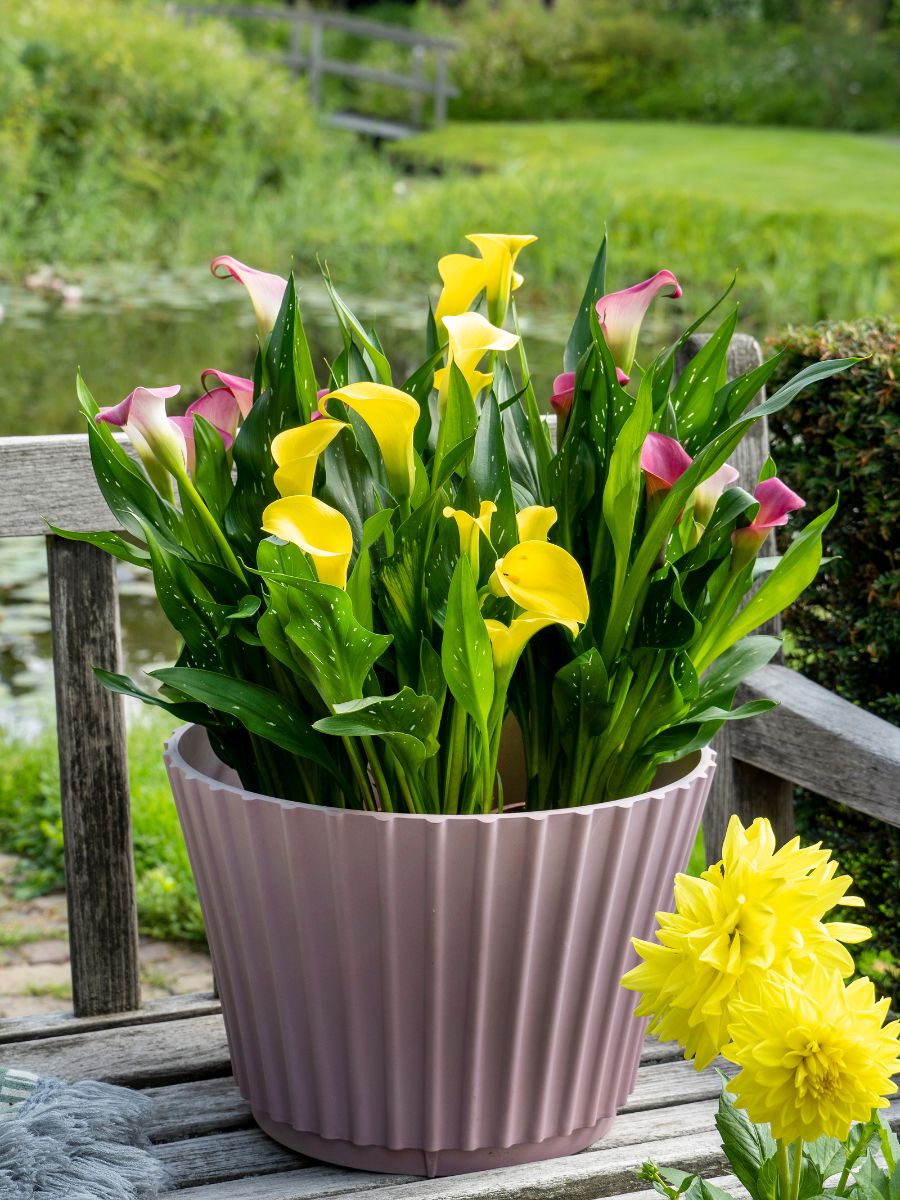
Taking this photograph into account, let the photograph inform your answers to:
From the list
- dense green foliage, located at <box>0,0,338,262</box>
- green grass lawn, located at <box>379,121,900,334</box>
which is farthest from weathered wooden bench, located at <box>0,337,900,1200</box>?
dense green foliage, located at <box>0,0,338,262</box>

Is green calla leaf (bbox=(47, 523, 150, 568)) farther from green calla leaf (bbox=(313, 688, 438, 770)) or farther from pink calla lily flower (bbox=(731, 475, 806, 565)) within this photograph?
pink calla lily flower (bbox=(731, 475, 806, 565))

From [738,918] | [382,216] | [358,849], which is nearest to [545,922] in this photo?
[358,849]

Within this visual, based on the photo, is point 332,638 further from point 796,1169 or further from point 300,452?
point 796,1169

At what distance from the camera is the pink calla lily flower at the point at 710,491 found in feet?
3.34

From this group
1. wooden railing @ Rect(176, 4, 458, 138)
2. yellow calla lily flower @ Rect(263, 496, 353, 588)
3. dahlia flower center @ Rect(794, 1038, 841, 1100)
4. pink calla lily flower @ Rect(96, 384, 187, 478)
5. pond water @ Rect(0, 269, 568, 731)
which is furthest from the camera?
wooden railing @ Rect(176, 4, 458, 138)

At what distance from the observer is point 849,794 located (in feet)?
4.12

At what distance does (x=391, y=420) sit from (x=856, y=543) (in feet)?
2.33

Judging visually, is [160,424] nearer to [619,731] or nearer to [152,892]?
[619,731]

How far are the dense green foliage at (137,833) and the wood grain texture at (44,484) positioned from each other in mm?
1203

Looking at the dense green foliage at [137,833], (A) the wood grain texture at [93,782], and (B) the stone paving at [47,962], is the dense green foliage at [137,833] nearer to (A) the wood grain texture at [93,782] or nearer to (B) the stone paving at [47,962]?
(B) the stone paving at [47,962]

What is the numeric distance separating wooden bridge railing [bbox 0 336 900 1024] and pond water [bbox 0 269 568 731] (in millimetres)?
1955

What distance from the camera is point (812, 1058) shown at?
0.65m

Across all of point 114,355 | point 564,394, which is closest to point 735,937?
point 564,394

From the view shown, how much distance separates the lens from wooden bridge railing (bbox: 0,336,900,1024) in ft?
3.99
